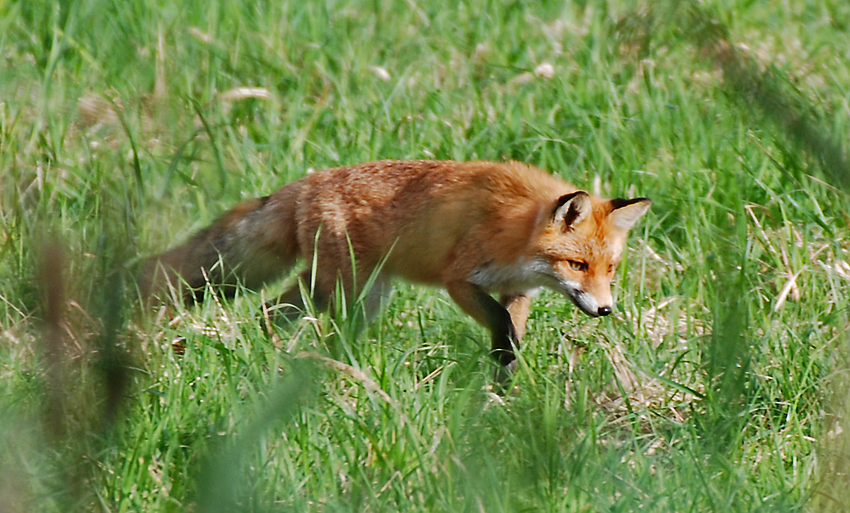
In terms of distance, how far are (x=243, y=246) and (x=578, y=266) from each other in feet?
5.42

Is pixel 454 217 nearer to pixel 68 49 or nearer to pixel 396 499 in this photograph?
pixel 396 499

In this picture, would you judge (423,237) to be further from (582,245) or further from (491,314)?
(582,245)

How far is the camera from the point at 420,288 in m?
5.02

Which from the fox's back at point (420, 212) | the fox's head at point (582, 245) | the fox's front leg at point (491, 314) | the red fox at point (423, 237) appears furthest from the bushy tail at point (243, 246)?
the fox's head at point (582, 245)

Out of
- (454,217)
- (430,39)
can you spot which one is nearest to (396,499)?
(454,217)

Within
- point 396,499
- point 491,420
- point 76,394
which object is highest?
point 76,394

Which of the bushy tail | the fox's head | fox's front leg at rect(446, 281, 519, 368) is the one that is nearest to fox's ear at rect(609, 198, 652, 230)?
the fox's head

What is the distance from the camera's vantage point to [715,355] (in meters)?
0.98

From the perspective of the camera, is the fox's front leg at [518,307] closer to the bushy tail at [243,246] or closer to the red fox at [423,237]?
the red fox at [423,237]

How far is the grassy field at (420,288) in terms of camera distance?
3.04 ft

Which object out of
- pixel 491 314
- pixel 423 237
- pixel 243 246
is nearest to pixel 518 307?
pixel 491 314

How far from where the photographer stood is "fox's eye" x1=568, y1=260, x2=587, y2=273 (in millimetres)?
4312

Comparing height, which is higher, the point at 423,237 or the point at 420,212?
the point at 420,212

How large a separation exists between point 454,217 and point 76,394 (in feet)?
12.3
